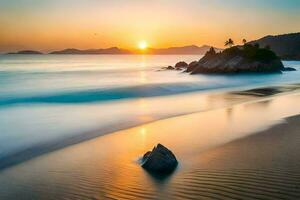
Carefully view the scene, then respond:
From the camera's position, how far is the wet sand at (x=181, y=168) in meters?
7.45

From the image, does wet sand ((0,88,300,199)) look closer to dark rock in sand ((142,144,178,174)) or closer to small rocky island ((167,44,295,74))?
dark rock in sand ((142,144,178,174))

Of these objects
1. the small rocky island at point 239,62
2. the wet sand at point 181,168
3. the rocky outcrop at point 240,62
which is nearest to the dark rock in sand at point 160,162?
the wet sand at point 181,168

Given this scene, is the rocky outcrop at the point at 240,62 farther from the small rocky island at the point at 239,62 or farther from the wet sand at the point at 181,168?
the wet sand at the point at 181,168

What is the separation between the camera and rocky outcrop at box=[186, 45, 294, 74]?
6888 centimetres

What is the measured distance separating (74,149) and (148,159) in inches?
146

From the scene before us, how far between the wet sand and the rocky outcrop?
55.7 m

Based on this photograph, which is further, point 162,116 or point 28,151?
point 162,116

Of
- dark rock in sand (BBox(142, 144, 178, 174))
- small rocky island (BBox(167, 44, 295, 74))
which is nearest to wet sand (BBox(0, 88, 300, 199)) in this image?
dark rock in sand (BBox(142, 144, 178, 174))

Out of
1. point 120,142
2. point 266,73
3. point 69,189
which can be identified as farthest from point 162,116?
point 266,73

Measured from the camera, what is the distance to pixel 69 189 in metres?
7.91

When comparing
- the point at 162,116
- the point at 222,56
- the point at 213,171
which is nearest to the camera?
the point at 213,171

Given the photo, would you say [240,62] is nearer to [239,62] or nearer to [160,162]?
[239,62]

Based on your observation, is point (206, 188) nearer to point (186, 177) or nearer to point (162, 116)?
point (186, 177)

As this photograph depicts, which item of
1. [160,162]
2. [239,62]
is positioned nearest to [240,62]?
[239,62]
